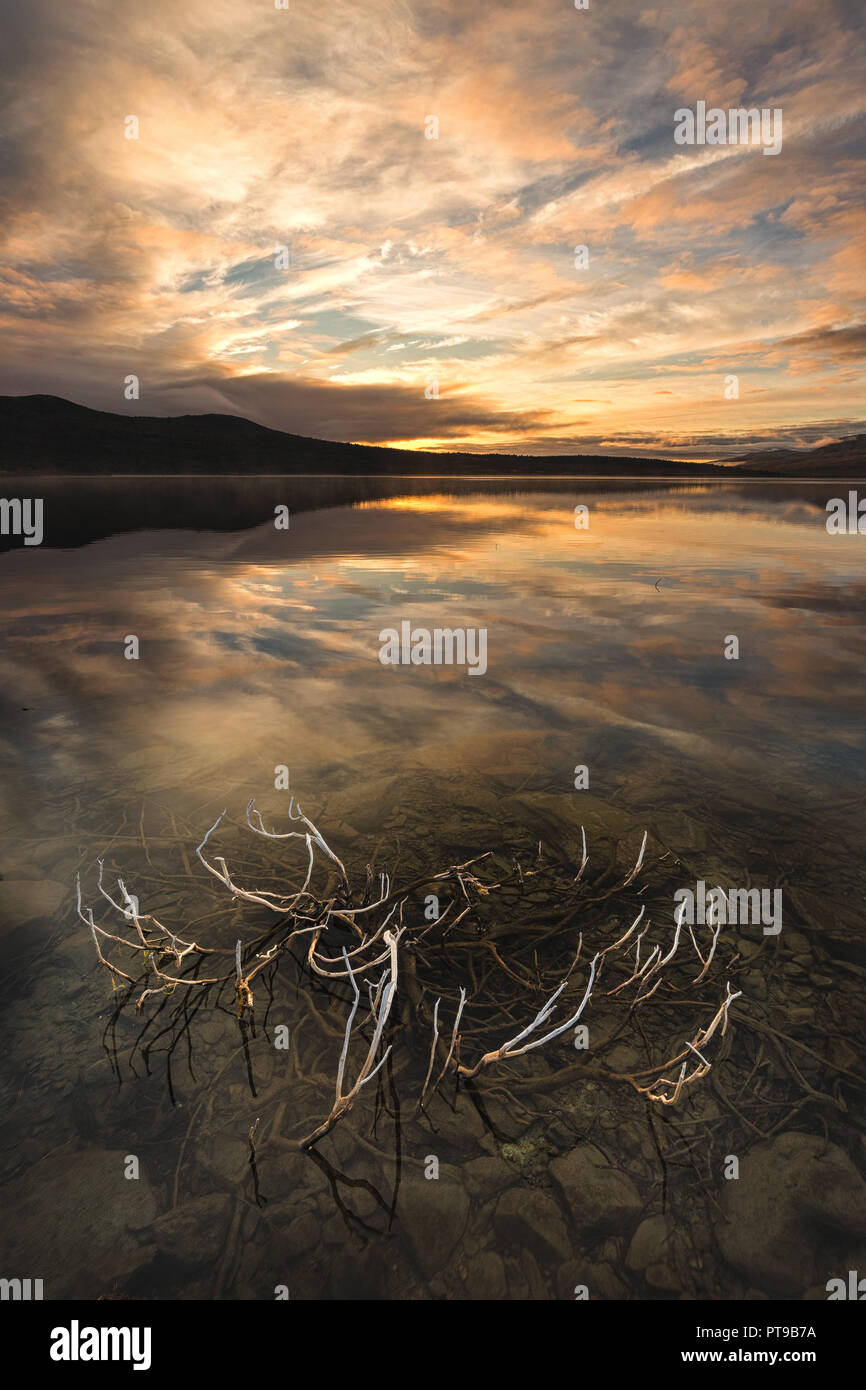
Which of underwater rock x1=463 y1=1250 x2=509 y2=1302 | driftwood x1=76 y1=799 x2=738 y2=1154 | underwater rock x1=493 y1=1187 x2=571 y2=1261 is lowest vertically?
underwater rock x1=463 y1=1250 x2=509 y2=1302

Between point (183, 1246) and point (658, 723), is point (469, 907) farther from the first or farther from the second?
point (658, 723)

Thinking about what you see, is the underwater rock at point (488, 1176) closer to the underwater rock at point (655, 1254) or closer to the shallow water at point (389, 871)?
the shallow water at point (389, 871)

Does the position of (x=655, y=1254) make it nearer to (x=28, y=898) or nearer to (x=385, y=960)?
(x=385, y=960)

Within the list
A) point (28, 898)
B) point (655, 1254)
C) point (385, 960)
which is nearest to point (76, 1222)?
point (385, 960)

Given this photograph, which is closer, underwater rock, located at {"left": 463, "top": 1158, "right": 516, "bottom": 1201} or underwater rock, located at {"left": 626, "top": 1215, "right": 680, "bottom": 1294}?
underwater rock, located at {"left": 626, "top": 1215, "right": 680, "bottom": 1294}

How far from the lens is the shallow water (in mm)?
2895

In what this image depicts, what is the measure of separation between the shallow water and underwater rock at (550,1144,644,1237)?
0.03 meters

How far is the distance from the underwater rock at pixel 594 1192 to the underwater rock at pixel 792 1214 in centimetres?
42

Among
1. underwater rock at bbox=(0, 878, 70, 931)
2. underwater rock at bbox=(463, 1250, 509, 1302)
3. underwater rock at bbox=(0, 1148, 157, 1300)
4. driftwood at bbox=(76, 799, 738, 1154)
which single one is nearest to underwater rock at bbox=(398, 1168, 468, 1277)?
underwater rock at bbox=(463, 1250, 509, 1302)

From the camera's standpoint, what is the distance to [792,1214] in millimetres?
2973

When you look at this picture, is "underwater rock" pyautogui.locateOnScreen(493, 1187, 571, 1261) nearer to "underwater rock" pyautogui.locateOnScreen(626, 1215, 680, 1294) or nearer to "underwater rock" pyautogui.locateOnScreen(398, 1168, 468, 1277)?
"underwater rock" pyautogui.locateOnScreen(398, 1168, 468, 1277)

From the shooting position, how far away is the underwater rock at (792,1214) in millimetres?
2811
